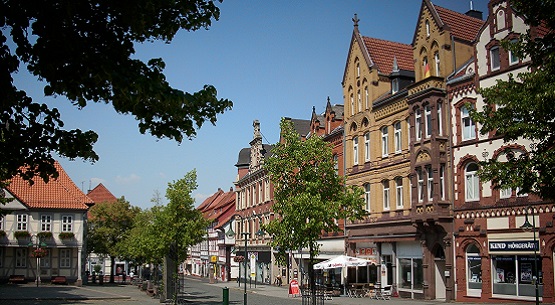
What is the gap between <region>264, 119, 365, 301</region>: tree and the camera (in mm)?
22562

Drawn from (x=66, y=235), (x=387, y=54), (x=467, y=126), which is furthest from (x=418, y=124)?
(x=66, y=235)

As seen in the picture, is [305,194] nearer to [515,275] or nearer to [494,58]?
[515,275]

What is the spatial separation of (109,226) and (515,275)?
4556 cm

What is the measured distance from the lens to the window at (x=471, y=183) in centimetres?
A: 3102

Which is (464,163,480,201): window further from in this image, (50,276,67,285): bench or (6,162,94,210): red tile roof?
(6,162,94,210): red tile roof

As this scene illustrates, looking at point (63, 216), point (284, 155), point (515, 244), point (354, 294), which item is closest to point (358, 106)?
point (354, 294)

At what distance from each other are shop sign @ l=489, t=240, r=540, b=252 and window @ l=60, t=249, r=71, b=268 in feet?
138

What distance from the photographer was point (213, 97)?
865 centimetres

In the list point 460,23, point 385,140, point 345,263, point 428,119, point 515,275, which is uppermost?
point 460,23

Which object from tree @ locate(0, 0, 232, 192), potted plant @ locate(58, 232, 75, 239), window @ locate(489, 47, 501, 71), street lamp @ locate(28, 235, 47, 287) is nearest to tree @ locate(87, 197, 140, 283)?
potted plant @ locate(58, 232, 75, 239)

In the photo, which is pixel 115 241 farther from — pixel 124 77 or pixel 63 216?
pixel 124 77

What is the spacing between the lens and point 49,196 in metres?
59.5

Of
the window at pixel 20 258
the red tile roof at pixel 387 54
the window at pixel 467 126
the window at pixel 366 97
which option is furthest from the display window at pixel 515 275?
the window at pixel 20 258

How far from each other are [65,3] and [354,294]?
3281 centimetres
